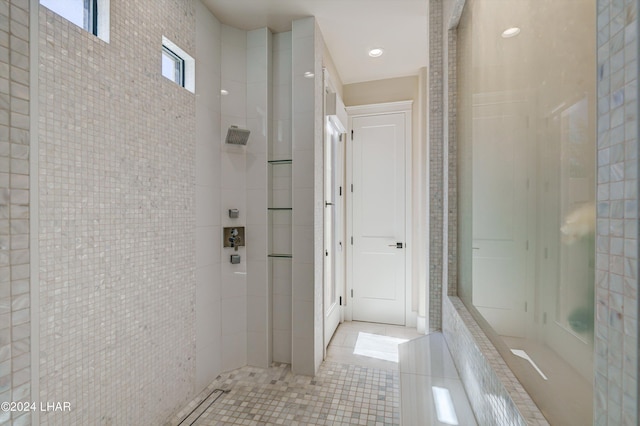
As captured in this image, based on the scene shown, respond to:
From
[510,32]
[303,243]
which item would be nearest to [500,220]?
[510,32]

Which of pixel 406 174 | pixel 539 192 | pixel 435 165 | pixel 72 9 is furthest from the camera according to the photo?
pixel 406 174

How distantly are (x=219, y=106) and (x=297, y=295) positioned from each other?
1.70m

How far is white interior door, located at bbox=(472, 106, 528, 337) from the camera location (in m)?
0.85

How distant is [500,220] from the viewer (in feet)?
3.30

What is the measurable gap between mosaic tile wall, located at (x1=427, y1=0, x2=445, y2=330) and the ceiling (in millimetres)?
491

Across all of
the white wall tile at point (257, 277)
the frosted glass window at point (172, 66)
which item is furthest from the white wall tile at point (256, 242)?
the frosted glass window at point (172, 66)

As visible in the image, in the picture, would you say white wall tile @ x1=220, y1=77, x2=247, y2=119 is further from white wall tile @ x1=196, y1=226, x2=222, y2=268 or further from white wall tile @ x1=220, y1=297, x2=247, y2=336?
white wall tile @ x1=220, y1=297, x2=247, y2=336

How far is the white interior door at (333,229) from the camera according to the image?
9.96ft

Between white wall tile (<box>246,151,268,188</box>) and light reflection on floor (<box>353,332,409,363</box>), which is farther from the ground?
white wall tile (<box>246,151,268,188</box>)

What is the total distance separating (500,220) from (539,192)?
29 cm

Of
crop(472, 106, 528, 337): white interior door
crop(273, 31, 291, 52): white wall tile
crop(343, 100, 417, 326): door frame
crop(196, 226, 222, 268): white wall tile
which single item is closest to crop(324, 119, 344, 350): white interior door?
crop(343, 100, 417, 326): door frame

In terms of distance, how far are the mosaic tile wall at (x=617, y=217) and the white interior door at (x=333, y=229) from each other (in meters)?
2.55

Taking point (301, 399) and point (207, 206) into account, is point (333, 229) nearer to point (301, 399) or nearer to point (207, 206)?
point (207, 206)

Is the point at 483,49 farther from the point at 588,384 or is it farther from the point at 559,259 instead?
the point at 588,384
